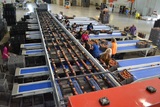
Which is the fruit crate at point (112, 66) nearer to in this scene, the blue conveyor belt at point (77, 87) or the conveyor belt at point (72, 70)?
the conveyor belt at point (72, 70)

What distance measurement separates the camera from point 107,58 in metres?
5.88

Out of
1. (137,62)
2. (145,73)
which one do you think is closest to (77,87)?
(145,73)

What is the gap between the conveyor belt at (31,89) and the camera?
340 centimetres

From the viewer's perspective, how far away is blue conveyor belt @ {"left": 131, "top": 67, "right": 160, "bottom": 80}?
5.26 m

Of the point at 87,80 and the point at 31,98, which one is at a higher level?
the point at 87,80

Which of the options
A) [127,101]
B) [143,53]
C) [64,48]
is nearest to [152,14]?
[143,53]

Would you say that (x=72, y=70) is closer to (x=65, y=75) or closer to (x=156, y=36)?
(x=65, y=75)

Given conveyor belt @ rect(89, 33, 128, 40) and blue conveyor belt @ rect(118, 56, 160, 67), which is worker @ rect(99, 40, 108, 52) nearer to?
blue conveyor belt @ rect(118, 56, 160, 67)

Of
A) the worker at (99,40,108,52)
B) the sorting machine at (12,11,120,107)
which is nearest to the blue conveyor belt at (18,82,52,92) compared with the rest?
the sorting machine at (12,11,120,107)

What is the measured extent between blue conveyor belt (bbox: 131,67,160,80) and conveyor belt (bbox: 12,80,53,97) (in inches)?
117

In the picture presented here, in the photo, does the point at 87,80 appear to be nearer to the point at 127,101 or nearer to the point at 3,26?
the point at 127,101

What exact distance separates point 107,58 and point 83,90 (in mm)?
2721

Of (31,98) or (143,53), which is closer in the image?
(31,98)

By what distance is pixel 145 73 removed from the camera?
5480 mm
